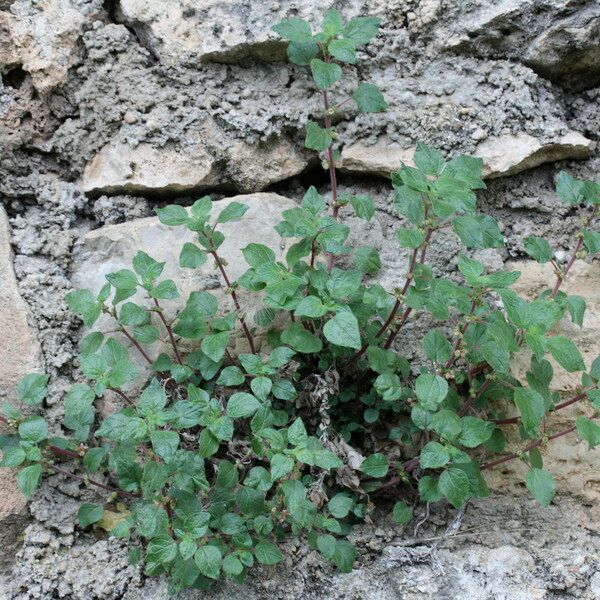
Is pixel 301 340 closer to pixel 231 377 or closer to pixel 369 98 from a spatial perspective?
pixel 231 377

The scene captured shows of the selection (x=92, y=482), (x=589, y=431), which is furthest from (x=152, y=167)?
(x=589, y=431)

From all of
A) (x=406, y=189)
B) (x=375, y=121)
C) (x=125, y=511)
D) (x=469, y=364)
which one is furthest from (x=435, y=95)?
(x=125, y=511)

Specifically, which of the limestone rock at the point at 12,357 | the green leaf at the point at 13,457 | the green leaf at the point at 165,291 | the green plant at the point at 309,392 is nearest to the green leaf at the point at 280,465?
the green plant at the point at 309,392

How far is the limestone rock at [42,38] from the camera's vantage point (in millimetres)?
2047

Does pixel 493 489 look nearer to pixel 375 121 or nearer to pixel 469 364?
pixel 469 364

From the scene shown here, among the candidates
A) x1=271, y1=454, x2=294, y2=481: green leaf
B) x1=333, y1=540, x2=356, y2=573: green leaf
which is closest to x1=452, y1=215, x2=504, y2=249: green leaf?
x1=271, y1=454, x2=294, y2=481: green leaf

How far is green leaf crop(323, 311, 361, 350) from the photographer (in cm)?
154

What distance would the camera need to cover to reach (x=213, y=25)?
2.07 m

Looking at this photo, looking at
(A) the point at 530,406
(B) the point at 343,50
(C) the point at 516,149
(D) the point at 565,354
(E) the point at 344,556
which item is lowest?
(E) the point at 344,556

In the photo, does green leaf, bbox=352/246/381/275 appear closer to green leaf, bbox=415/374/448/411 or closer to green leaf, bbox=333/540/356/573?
green leaf, bbox=415/374/448/411

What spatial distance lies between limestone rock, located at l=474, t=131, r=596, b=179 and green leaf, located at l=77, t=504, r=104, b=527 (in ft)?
4.13

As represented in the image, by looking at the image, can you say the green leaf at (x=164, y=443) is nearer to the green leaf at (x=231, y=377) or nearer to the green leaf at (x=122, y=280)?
the green leaf at (x=231, y=377)

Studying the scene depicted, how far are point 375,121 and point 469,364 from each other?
73cm

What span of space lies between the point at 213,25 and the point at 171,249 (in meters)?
0.61
